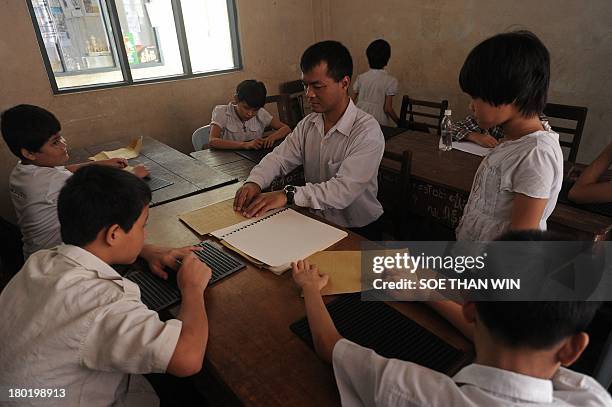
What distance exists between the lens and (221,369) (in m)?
0.76

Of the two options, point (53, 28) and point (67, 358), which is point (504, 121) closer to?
point (67, 358)

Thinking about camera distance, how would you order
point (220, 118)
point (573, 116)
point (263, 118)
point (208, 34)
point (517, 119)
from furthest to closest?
point (208, 34), point (263, 118), point (220, 118), point (573, 116), point (517, 119)

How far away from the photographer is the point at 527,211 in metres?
1.04

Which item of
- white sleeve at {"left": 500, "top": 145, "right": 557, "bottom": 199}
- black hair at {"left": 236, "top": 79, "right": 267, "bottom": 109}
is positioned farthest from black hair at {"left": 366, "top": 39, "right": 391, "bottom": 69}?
white sleeve at {"left": 500, "top": 145, "right": 557, "bottom": 199}

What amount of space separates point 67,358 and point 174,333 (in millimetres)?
220

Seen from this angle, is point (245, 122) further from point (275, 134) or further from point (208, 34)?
point (208, 34)

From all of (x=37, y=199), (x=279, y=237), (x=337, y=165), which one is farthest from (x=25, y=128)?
(x=337, y=165)

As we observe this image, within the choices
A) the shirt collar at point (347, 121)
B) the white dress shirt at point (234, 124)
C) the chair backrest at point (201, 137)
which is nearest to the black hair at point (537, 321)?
the shirt collar at point (347, 121)

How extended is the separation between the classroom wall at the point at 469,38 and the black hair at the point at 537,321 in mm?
3255

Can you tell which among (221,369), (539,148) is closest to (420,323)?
(221,369)

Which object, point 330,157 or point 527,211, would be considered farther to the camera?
point 330,157

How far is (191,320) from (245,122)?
7.76ft

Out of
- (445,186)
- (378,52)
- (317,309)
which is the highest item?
(378,52)

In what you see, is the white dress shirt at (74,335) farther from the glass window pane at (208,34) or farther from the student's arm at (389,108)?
the glass window pane at (208,34)
